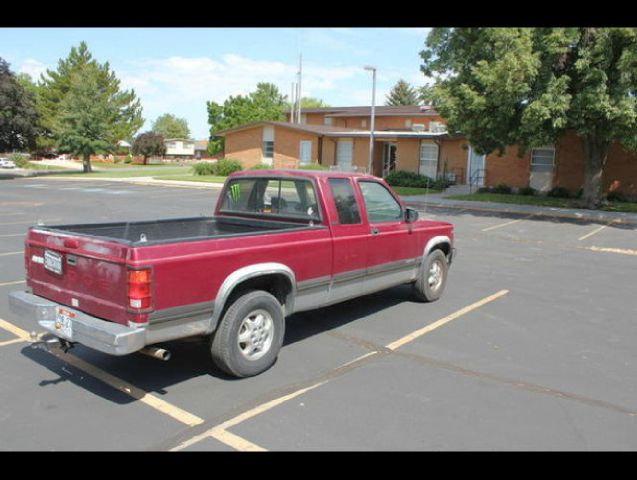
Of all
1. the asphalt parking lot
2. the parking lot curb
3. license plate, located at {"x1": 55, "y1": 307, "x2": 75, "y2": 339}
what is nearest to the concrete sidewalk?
the parking lot curb

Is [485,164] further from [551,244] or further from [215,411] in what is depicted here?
[215,411]

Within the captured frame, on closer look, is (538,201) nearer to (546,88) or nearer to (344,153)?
(546,88)

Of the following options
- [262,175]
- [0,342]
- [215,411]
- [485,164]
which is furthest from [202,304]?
[485,164]

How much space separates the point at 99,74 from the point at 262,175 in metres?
69.2

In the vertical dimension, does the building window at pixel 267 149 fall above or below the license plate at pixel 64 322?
above

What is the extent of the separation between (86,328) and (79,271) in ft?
1.71

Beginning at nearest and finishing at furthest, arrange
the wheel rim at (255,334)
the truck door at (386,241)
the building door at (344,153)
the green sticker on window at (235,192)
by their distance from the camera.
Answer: the wheel rim at (255,334) → the truck door at (386,241) → the green sticker on window at (235,192) → the building door at (344,153)

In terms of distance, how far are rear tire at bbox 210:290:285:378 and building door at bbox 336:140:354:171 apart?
31.3m

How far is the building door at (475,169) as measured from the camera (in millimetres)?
28922

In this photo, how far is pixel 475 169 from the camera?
29594 millimetres

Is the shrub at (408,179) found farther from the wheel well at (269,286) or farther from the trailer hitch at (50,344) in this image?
the trailer hitch at (50,344)

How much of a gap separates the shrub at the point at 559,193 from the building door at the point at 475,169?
3943 millimetres

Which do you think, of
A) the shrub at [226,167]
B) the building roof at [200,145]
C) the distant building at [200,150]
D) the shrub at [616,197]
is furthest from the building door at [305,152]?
the building roof at [200,145]

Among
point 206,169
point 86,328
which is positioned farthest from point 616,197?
point 206,169
